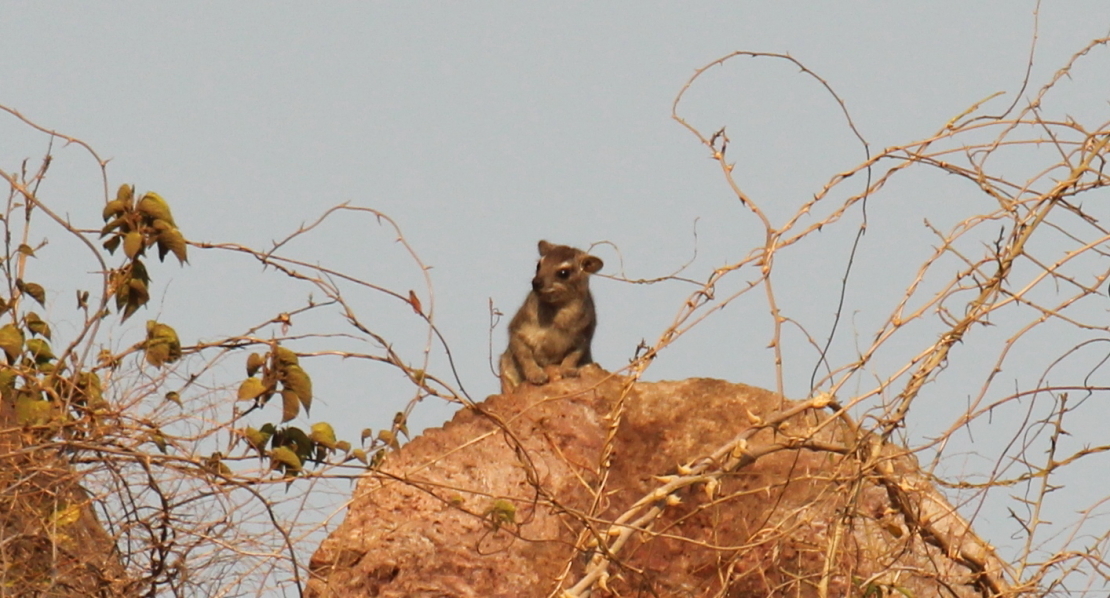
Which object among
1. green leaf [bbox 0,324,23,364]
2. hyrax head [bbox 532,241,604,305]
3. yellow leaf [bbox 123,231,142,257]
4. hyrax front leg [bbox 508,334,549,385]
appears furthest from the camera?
hyrax head [bbox 532,241,604,305]

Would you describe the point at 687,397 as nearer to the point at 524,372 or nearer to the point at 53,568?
the point at 524,372

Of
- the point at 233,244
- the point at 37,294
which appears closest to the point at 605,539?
the point at 233,244

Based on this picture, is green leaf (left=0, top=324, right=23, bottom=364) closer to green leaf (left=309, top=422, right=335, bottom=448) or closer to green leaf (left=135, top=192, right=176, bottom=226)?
green leaf (left=135, top=192, right=176, bottom=226)

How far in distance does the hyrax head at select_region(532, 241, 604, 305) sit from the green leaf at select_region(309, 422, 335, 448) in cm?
424

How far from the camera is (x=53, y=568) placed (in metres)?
5.84

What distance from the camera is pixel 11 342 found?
6.50m

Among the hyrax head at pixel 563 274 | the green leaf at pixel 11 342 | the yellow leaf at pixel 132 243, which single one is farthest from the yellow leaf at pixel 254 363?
the hyrax head at pixel 563 274

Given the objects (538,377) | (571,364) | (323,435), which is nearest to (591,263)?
(571,364)

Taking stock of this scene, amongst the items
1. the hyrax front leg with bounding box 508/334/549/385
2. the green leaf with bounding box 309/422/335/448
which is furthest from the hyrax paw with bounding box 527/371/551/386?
the green leaf with bounding box 309/422/335/448

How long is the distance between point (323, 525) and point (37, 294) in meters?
1.82

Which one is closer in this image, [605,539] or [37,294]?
[605,539]

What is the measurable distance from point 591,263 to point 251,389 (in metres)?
4.84

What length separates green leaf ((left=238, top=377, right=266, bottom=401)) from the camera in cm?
611

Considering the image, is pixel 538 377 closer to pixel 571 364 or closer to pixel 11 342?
pixel 571 364
